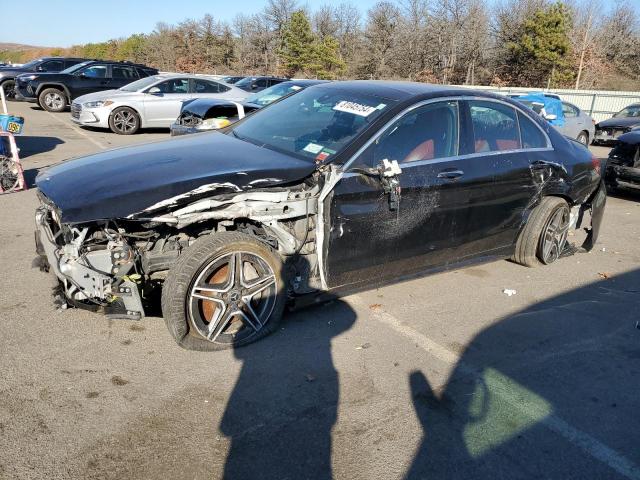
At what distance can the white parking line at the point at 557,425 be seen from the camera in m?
2.65

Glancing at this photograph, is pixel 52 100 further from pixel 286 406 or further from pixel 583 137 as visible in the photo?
pixel 286 406

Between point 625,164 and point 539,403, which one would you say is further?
point 625,164

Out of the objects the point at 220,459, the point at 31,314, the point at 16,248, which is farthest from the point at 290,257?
the point at 16,248

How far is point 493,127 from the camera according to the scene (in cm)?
459

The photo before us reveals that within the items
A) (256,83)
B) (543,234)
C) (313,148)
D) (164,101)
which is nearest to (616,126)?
(256,83)

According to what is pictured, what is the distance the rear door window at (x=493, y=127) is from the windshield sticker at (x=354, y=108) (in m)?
0.97

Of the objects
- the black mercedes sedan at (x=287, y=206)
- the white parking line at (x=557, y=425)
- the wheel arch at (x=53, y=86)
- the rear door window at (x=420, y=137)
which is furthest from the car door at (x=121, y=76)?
the white parking line at (x=557, y=425)

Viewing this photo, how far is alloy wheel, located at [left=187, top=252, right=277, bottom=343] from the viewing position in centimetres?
333

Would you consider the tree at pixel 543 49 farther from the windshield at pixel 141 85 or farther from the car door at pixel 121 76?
the windshield at pixel 141 85

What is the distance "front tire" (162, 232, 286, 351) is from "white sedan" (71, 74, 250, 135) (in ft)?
37.5

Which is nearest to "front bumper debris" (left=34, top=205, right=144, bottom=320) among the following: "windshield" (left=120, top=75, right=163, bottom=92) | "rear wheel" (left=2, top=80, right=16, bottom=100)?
"windshield" (left=120, top=75, right=163, bottom=92)

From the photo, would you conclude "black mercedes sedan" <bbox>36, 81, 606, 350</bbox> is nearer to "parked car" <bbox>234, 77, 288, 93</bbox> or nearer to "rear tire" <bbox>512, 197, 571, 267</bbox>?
"rear tire" <bbox>512, 197, 571, 267</bbox>

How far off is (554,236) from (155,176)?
13.1 ft

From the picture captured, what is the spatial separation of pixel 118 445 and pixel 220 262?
1.21 metres
